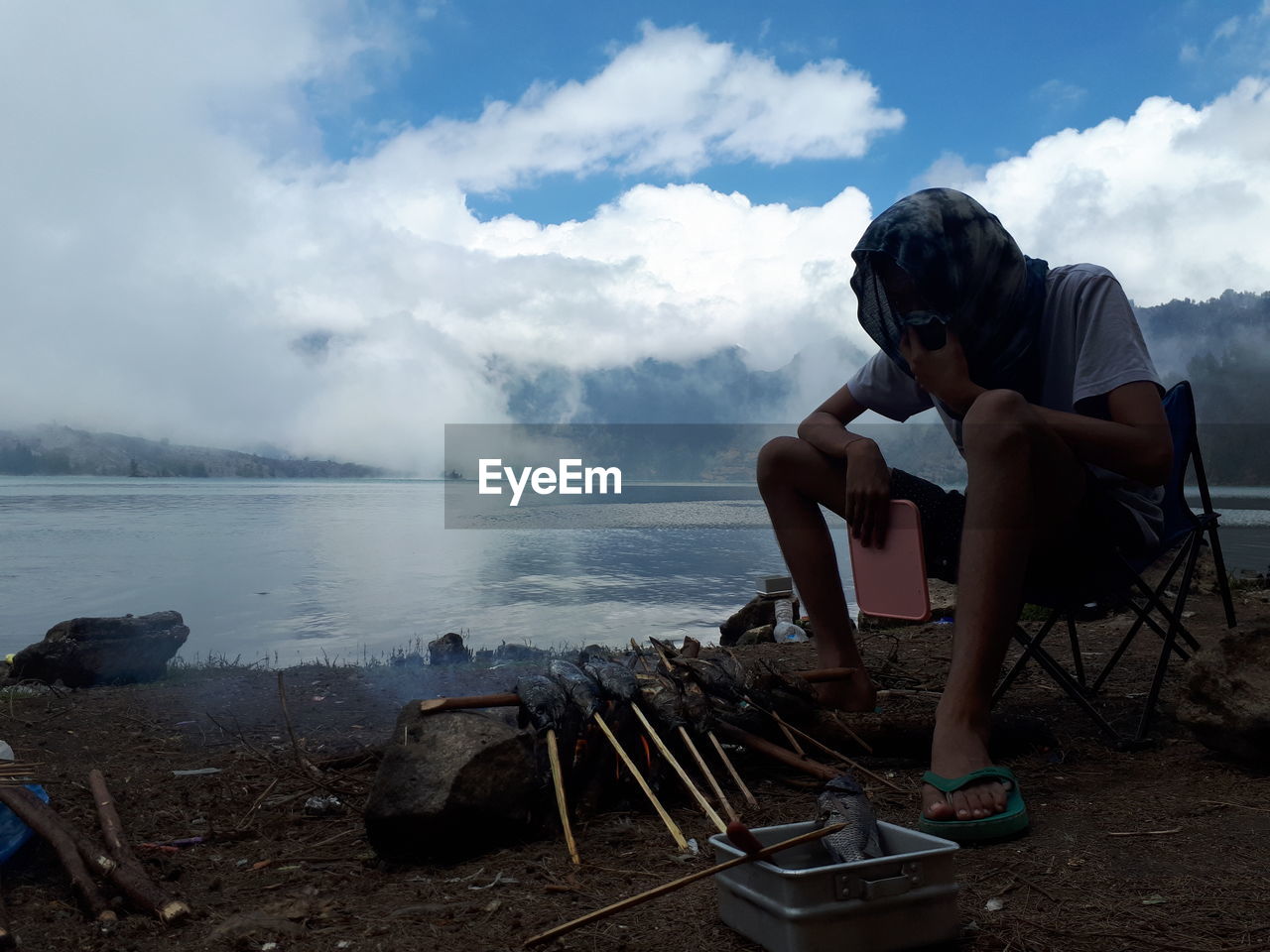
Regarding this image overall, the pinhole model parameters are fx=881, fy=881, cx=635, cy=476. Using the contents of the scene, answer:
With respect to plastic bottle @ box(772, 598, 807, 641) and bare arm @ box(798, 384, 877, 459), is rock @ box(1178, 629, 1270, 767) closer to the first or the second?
bare arm @ box(798, 384, 877, 459)

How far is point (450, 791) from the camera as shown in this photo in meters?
2.35

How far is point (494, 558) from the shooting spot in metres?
24.4

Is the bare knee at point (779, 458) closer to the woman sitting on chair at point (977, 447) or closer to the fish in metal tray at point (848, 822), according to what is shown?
the woman sitting on chair at point (977, 447)

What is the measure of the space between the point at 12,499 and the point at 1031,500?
222 ft

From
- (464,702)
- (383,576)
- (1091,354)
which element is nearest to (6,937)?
(464,702)

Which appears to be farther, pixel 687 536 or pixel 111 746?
pixel 687 536

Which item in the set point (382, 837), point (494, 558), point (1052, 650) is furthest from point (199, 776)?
point (494, 558)

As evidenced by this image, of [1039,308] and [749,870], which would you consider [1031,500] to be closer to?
[1039,308]

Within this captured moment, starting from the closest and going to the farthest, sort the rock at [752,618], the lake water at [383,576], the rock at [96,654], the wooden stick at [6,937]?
the wooden stick at [6,937]
the rock at [96,654]
the rock at [752,618]
the lake water at [383,576]

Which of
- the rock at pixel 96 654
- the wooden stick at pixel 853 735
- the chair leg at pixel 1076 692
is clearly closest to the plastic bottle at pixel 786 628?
the chair leg at pixel 1076 692

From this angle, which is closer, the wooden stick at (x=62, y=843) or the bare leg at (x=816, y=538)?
the wooden stick at (x=62, y=843)

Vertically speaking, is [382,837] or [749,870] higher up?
[749,870]

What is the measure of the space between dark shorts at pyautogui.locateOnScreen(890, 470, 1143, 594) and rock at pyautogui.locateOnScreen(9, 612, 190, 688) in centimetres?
617

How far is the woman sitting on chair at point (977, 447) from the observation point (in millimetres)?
2332
